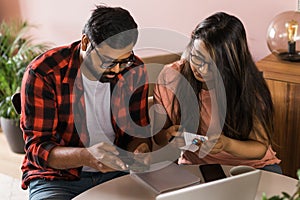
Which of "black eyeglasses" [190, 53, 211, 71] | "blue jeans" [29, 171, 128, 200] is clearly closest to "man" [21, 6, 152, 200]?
"blue jeans" [29, 171, 128, 200]

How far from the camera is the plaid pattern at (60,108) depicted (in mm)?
1866

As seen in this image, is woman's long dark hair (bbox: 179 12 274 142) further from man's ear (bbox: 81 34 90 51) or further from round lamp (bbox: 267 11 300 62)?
round lamp (bbox: 267 11 300 62)

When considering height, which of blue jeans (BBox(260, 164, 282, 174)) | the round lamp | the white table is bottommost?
blue jeans (BBox(260, 164, 282, 174))

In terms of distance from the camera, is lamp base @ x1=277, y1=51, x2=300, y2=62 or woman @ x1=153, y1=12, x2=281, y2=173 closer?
woman @ x1=153, y1=12, x2=281, y2=173

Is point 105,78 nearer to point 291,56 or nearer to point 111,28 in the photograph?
point 111,28

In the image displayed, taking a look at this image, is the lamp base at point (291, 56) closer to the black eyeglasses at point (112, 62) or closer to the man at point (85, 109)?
the man at point (85, 109)

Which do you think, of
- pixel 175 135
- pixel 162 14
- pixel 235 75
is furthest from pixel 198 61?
pixel 162 14

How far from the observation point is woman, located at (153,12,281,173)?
192 cm

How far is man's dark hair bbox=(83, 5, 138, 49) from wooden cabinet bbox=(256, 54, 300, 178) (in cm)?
83

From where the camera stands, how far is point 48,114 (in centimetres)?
188

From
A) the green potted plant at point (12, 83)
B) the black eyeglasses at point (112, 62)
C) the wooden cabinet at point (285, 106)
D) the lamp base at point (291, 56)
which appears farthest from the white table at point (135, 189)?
the green potted plant at point (12, 83)

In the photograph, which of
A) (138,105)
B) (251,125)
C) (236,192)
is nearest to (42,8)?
(138,105)

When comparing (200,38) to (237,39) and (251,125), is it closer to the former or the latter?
(237,39)

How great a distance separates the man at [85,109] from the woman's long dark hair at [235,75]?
265 millimetres
